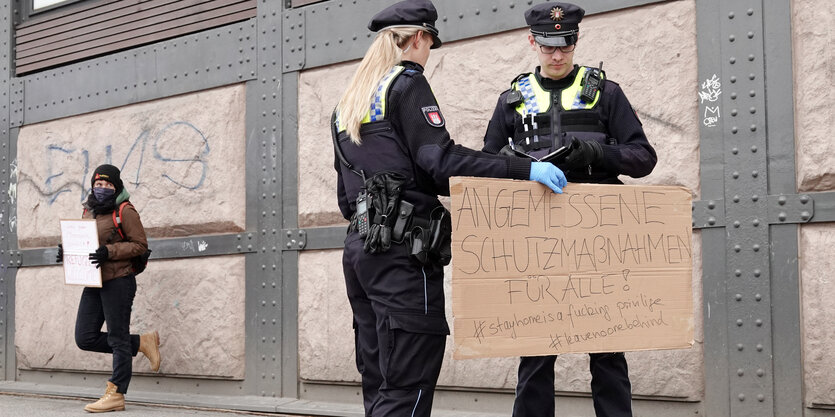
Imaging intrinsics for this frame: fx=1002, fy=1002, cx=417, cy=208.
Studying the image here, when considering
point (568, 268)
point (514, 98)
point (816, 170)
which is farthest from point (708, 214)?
point (568, 268)

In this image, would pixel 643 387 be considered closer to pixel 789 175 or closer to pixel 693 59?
pixel 789 175

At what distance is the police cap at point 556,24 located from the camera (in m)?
3.85

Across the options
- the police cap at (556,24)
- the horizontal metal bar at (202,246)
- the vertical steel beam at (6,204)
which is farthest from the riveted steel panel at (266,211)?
the police cap at (556,24)

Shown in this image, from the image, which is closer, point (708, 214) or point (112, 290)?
point (708, 214)

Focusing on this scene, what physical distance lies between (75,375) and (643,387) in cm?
508

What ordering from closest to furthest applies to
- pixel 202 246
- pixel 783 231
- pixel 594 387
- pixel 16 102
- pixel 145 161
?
pixel 594 387, pixel 783 231, pixel 202 246, pixel 145 161, pixel 16 102

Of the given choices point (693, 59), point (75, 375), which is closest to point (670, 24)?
point (693, 59)

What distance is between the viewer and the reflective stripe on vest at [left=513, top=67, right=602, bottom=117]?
3875 millimetres

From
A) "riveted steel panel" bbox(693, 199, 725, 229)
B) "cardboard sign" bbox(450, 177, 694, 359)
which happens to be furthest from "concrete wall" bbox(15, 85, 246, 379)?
"cardboard sign" bbox(450, 177, 694, 359)

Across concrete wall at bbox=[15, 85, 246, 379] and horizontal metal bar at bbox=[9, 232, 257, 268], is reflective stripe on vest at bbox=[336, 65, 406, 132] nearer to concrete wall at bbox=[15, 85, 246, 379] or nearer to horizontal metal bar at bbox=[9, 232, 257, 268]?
horizontal metal bar at bbox=[9, 232, 257, 268]

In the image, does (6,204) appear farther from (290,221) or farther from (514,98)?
(514,98)

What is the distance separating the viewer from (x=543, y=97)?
3.93 meters

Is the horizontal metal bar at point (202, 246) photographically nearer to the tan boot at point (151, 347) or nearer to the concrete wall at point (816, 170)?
the tan boot at point (151, 347)

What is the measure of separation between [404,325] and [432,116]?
721 mm
